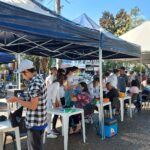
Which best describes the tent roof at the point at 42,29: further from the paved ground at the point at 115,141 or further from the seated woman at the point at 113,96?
the paved ground at the point at 115,141

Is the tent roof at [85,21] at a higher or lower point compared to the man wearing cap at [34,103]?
higher

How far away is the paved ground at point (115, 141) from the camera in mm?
6191

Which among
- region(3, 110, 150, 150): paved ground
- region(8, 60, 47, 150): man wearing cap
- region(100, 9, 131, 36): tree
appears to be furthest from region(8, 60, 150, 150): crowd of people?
region(100, 9, 131, 36): tree

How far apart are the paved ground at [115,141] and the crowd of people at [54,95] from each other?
1.52 ft

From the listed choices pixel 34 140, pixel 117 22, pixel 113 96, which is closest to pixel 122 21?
pixel 117 22

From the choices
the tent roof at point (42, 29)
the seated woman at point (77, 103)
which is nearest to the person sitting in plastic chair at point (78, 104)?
the seated woman at point (77, 103)

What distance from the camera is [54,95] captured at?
6469 mm

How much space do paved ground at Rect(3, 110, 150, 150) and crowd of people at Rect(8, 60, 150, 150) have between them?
464mm

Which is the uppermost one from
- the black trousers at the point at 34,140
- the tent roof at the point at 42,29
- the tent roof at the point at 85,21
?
the tent roof at the point at 85,21

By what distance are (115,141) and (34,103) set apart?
11.4 feet

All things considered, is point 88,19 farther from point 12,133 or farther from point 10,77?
point 10,77

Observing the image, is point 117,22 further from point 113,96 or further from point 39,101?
point 39,101

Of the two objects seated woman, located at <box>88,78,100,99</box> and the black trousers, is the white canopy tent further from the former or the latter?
the black trousers

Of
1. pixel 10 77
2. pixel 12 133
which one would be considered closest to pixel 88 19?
pixel 12 133
